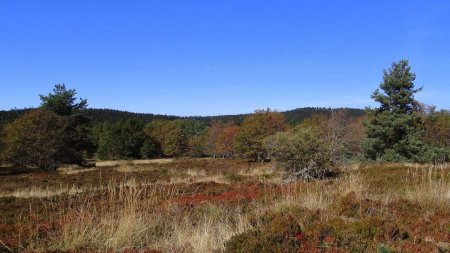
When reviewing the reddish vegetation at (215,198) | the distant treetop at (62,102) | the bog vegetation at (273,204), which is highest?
the distant treetop at (62,102)

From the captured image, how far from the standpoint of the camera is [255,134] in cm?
4700

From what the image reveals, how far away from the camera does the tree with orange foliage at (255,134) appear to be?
4531cm

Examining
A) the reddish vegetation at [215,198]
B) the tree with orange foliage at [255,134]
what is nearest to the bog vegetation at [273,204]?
the reddish vegetation at [215,198]

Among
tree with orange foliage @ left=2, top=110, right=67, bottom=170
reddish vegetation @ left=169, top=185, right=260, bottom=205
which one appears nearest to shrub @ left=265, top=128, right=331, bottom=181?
reddish vegetation @ left=169, top=185, right=260, bottom=205

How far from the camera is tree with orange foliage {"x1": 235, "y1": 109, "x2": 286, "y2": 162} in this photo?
1784 inches

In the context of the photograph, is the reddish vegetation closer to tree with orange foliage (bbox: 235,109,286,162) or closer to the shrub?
the shrub

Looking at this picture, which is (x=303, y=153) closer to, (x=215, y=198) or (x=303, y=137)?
(x=303, y=137)

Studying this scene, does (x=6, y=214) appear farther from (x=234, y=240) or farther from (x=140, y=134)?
(x=140, y=134)

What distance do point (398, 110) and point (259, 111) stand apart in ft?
88.6

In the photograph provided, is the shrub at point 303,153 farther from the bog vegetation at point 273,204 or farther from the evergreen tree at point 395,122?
the evergreen tree at point 395,122

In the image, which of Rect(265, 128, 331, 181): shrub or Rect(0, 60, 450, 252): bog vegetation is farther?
Rect(265, 128, 331, 181): shrub

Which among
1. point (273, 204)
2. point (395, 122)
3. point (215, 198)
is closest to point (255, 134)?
point (395, 122)

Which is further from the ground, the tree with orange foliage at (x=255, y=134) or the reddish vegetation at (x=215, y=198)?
the tree with orange foliage at (x=255, y=134)

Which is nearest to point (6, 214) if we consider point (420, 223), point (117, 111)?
point (420, 223)
